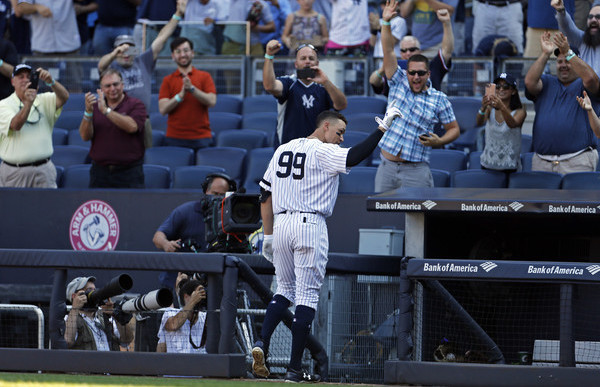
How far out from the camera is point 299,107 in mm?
9898

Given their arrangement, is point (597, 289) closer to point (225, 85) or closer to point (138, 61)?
point (138, 61)

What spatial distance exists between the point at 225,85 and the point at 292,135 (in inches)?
194

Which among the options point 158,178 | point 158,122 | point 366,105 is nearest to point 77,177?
point 158,178

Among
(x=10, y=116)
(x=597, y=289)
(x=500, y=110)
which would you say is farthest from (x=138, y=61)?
(x=597, y=289)

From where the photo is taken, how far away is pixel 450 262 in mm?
7320

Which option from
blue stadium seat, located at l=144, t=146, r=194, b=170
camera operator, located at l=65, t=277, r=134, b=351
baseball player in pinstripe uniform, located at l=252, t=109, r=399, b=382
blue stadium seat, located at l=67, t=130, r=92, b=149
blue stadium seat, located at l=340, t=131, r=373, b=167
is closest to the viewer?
baseball player in pinstripe uniform, located at l=252, t=109, r=399, b=382

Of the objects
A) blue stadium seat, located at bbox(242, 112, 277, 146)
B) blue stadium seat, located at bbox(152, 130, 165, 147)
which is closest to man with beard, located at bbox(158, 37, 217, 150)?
blue stadium seat, located at bbox(152, 130, 165, 147)

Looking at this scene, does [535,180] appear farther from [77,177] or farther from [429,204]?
[77,177]

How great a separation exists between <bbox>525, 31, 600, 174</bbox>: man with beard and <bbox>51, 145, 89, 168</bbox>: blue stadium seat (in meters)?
5.31

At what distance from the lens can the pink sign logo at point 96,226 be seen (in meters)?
11.1

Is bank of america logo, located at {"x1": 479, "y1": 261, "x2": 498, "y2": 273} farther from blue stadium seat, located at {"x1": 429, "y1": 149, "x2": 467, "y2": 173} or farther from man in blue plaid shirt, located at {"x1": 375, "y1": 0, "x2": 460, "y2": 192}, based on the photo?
blue stadium seat, located at {"x1": 429, "y1": 149, "x2": 467, "y2": 173}

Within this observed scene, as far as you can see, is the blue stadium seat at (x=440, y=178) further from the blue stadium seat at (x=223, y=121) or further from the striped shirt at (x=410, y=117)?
the blue stadium seat at (x=223, y=121)

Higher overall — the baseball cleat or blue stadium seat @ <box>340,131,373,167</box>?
blue stadium seat @ <box>340,131,373,167</box>

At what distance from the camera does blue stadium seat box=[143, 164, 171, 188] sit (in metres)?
11.8
